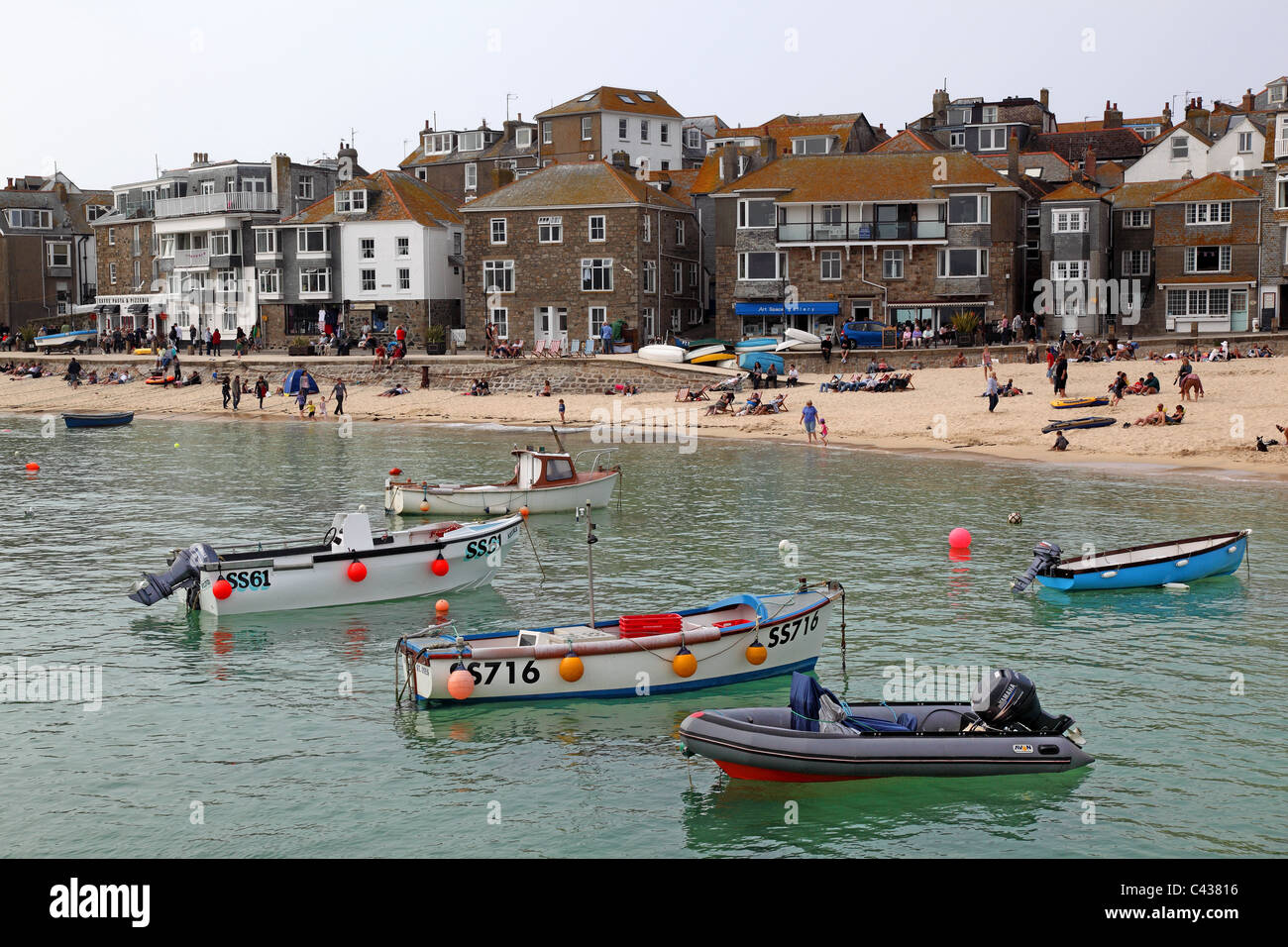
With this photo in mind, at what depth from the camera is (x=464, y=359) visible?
242 feet

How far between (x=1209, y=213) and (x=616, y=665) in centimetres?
6474

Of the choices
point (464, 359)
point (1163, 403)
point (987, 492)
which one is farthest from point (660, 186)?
point (987, 492)

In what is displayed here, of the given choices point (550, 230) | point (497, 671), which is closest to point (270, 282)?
point (550, 230)

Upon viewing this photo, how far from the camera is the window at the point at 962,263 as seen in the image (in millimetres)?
73000

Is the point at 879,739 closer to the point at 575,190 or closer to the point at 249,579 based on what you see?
the point at 249,579

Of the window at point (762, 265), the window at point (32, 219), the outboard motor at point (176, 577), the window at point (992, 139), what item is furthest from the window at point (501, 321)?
the window at point (32, 219)

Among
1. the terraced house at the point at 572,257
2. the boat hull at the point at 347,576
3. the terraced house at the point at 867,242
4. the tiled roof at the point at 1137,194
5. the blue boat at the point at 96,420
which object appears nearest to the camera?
the boat hull at the point at 347,576

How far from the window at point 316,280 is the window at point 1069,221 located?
153ft

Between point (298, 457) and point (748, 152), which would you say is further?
point (748, 152)

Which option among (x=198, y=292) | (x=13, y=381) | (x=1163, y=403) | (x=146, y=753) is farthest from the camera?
(x=198, y=292)

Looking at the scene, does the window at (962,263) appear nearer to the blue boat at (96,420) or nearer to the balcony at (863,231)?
the balcony at (863,231)

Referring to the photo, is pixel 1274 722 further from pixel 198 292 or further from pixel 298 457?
pixel 198 292

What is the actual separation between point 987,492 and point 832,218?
123 feet

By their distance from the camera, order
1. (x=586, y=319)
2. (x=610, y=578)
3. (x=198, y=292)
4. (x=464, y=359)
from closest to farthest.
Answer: (x=610, y=578) < (x=464, y=359) < (x=586, y=319) < (x=198, y=292)
